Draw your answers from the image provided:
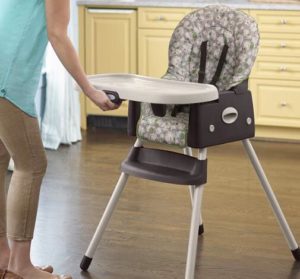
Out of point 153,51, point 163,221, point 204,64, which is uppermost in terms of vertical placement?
point 204,64

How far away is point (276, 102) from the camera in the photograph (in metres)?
5.00

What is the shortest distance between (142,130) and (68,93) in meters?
2.27

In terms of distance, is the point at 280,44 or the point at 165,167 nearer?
the point at 165,167

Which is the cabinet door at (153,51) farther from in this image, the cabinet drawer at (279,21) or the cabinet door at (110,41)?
the cabinet drawer at (279,21)

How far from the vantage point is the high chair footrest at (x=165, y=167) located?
2566 millimetres

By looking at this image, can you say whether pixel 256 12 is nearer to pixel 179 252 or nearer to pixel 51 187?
pixel 51 187

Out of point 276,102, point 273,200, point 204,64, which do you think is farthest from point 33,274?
point 276,102

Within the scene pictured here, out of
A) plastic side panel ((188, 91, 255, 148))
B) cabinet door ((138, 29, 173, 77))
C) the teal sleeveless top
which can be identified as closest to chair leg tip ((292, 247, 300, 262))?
plastic side panel ((188, 91, 255, 148))

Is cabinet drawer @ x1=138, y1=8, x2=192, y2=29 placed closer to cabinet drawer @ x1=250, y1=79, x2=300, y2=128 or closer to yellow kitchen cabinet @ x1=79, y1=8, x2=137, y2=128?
yellow kitchen cabinet @ x1=79, y1=8, x2=137, y2=128

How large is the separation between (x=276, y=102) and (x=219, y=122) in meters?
2.49

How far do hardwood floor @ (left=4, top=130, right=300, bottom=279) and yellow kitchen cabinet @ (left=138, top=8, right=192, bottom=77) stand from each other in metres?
0.84

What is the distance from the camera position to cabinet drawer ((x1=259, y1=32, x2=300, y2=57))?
4.89 metres

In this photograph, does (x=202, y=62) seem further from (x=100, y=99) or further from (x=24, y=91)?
(x=24, y=91)

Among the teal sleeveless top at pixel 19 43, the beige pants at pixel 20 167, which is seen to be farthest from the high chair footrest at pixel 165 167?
the teal sleeveless top at pixel 19 43
